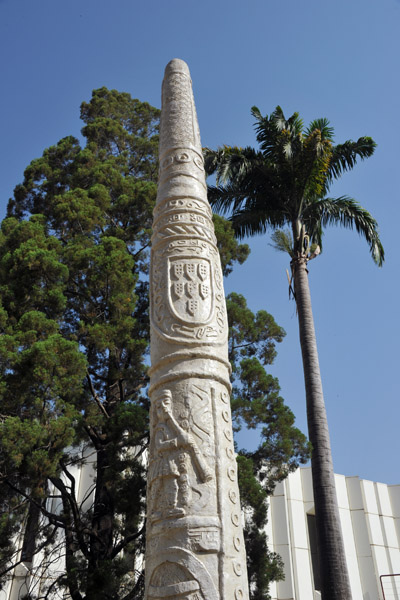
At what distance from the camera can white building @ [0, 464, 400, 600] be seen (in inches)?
569

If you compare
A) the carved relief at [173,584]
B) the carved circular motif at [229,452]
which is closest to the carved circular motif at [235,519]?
the carved circular motif at [229,452]

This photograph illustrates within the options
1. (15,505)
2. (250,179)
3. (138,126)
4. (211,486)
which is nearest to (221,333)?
(211,486)

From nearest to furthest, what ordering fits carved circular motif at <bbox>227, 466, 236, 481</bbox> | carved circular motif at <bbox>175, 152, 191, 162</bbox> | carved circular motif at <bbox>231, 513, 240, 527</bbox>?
carved circular motif at <bbox>231, 513, 240, 527</bbox>, carved circular motif at <bbox>227, 466, 236, 481</bbox>, carved circular motif at <bbox>175, 152, 191, 162</bbox>

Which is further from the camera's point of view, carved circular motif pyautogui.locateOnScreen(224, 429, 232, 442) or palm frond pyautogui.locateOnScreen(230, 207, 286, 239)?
palm frond pyautogui.locateOnScreen(230, 207, 286, 239)

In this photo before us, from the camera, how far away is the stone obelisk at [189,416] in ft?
13.1

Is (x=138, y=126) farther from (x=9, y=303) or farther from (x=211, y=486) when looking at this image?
(x=211, y=486)

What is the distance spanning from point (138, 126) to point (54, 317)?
7.72m

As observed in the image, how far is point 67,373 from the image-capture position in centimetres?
A: 784

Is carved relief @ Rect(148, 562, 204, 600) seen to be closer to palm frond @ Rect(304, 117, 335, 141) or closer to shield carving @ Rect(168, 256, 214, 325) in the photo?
shield carving @ Rect(168, 256, 214, 325)

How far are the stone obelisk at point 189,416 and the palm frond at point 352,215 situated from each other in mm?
6619

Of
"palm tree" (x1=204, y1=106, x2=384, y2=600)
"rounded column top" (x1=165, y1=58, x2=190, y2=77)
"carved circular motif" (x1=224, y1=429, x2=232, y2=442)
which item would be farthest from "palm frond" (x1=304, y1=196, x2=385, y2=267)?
"carved circular motif" (x1=224, y1=429, x2=232, y2=442)

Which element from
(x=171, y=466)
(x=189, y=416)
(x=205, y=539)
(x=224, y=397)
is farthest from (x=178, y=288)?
(x=205, y=539)

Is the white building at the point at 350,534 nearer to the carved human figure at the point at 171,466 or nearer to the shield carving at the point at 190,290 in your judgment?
the shield carving at the point at 190,290

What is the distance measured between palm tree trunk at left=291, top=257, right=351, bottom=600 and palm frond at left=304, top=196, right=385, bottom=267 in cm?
233
